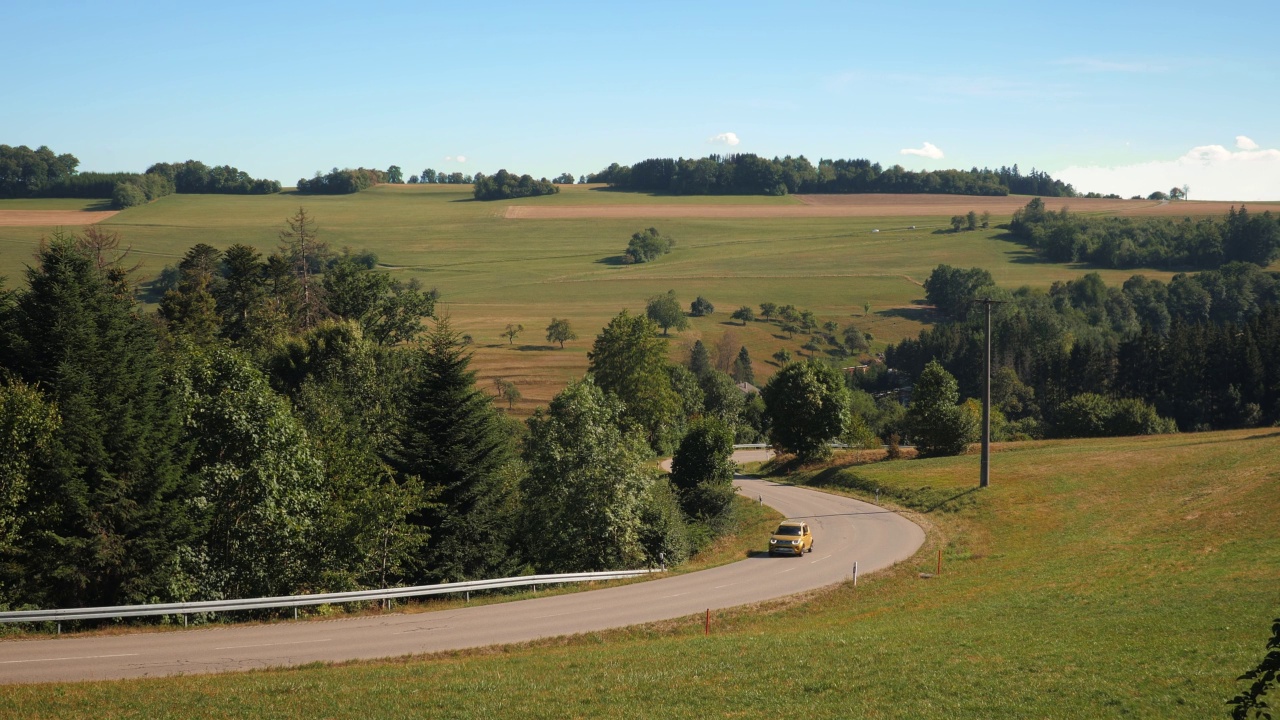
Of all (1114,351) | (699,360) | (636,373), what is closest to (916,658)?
(636,373)

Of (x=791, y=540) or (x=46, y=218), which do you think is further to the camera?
(x=46, y=218)

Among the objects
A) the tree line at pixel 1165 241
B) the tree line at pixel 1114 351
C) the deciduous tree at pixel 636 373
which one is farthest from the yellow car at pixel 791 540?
the tree line at pixel 1165 241

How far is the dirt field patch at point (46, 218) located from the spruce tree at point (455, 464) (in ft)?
409

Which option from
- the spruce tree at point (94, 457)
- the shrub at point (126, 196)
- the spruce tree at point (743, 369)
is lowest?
the spruce tree at point (743, 369)

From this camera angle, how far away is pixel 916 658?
19578 mm

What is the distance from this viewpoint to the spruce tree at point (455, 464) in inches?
1478

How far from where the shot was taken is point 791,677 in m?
18.4

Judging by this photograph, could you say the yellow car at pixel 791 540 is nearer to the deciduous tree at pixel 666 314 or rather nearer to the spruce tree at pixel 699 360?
the spruce tree at pixel 699 360

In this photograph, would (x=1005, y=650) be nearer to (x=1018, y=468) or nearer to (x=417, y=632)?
(x=417, y=632)

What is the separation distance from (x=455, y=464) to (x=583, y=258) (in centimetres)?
13342

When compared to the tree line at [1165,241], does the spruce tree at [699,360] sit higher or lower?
lower

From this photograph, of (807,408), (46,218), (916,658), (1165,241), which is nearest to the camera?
(916,658)

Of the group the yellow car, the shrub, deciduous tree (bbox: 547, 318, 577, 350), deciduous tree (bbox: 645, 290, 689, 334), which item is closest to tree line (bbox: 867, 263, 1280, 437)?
deciduous tree (bbox: 645, 290, 689, 334)

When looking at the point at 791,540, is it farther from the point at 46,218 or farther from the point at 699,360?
the point at 46,218
